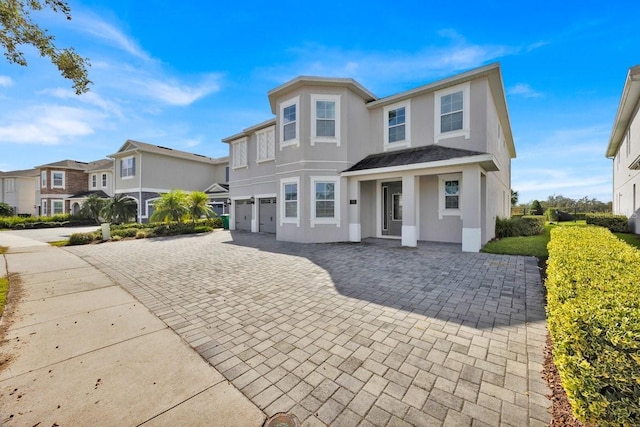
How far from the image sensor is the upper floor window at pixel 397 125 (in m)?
11.7

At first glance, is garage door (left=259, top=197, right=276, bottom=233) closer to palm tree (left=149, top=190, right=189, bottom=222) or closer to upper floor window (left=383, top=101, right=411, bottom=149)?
palm tree (left=149, top=190, right=189, bottom=222)

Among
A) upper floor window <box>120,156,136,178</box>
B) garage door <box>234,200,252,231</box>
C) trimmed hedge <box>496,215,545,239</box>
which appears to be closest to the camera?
trimmed hedge <box>496,215,545,239</box>

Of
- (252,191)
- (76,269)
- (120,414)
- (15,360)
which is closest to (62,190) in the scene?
(252,191)

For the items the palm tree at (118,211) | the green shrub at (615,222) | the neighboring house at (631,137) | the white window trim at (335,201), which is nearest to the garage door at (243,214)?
the white window trim at (335,201)

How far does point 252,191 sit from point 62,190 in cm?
2729

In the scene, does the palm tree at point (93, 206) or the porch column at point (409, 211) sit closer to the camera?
the porch column at point (409, 211)

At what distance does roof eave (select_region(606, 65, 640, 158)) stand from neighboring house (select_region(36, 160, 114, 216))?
4246cm

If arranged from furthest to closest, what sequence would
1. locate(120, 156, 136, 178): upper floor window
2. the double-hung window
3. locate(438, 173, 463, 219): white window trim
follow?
locate(120, 156, 136, 178): upper floor window
the double-hung window
locate(438, 173, 463, 219): white window trim

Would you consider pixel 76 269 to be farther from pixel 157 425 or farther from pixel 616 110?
pixel 616 110

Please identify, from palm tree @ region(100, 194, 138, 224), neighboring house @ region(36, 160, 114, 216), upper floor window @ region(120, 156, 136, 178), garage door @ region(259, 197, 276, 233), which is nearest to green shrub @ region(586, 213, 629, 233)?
garage door @ region(259, 197, 276, 233)

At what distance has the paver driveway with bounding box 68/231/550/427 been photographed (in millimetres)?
2311

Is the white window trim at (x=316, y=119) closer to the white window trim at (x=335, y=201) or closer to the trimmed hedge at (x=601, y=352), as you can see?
the white window trim at (x=335, y=201)

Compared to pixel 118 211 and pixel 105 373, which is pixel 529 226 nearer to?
pixel 105 373

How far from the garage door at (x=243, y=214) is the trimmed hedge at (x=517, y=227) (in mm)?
14914
